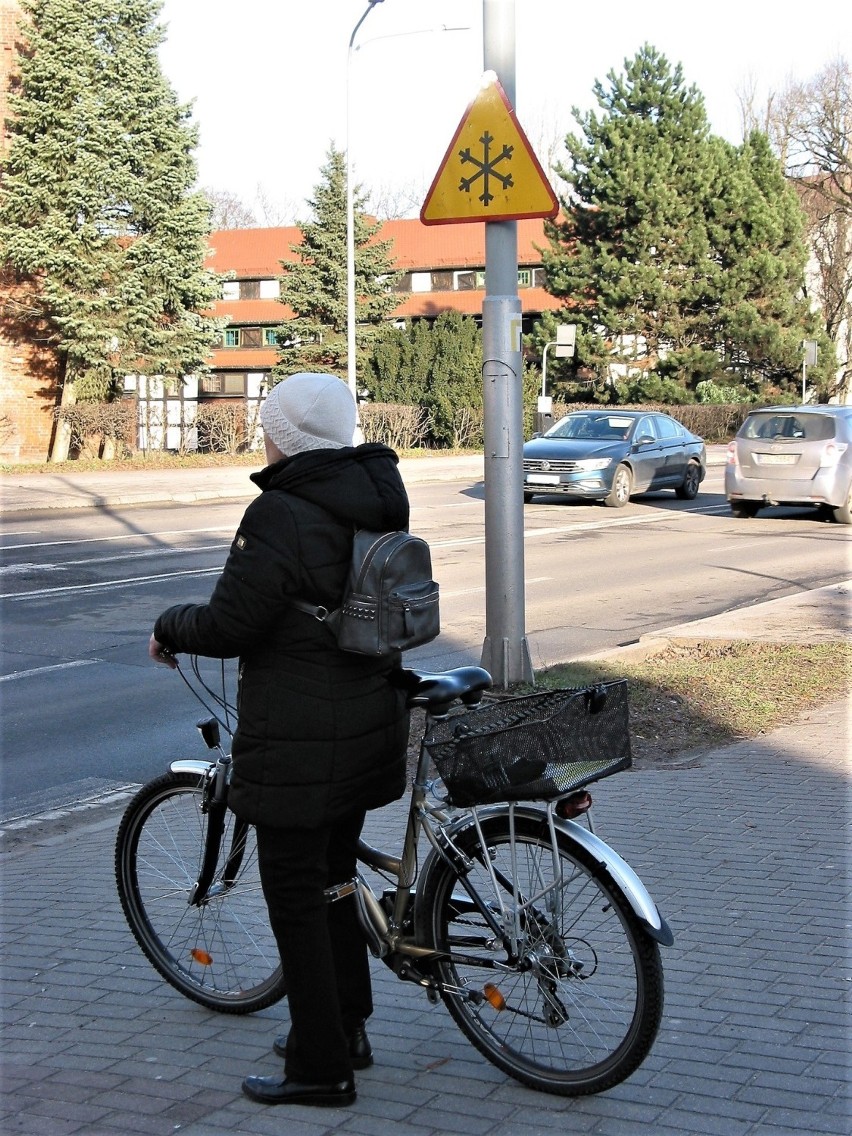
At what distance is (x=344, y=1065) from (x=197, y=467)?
95.8ft

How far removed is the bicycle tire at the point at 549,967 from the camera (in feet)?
11.2

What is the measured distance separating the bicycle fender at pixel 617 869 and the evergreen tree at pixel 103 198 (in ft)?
103

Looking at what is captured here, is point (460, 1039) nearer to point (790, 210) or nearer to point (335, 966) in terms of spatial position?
point (335, 966)

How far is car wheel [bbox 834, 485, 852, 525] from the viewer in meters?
20.3

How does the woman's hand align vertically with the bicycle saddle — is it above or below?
above

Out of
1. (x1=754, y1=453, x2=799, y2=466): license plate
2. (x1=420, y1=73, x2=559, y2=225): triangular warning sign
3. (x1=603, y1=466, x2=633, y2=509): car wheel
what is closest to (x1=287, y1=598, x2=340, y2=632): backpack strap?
(x1=420, y1=73, x2=559, y2=225): triangular warning sign

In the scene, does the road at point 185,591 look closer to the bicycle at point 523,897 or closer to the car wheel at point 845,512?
the car wheel at point 845,512

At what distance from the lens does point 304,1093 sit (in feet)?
11.5

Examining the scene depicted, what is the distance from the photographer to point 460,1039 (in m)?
3.93

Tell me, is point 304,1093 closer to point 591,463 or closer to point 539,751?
point 539,751

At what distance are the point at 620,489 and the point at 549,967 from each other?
20.8 meters

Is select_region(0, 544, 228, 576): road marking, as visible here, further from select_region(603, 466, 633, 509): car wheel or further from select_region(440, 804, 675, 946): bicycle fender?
select_region(440, 804, 675, 946): bicycle fender

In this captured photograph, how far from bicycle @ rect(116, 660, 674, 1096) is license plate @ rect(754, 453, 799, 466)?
17.3 metres

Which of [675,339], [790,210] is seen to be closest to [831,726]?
[675,339]
